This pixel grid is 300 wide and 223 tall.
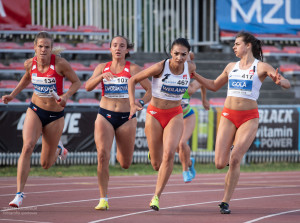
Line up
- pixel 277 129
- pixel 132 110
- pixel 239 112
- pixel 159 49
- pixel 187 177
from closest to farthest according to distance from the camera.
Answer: pixel 132 110 < pixel 239 112 < pixel 187 177 < pixel 277 129 < pixel 159 49

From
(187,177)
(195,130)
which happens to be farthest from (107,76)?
(195,130)

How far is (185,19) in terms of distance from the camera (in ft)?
87.0

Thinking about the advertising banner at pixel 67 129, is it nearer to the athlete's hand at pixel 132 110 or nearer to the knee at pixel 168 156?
the knee at pixel 168 156

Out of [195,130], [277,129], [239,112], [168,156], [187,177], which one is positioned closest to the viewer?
[168,156]

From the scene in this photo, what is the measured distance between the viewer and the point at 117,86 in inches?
347

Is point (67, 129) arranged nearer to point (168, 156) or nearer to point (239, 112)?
point (168, 156)

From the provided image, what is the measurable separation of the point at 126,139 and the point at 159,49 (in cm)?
1691

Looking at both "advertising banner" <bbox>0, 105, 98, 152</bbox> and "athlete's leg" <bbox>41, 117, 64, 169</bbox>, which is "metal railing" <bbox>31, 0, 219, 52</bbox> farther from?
"athlete's leg" <bbox>41, 117, 64, 169</bbox>

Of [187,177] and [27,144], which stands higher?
[27,144]

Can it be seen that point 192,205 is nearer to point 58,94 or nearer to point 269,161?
point 58,94

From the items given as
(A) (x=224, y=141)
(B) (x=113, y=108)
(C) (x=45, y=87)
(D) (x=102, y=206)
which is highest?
(C) (x=45, y=87)

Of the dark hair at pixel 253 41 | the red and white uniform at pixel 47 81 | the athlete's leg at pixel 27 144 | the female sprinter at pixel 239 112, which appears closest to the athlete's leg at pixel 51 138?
the athlete's leg at pixel 27 144

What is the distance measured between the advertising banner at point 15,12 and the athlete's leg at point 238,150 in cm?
1503

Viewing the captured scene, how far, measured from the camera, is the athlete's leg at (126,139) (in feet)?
29.2
